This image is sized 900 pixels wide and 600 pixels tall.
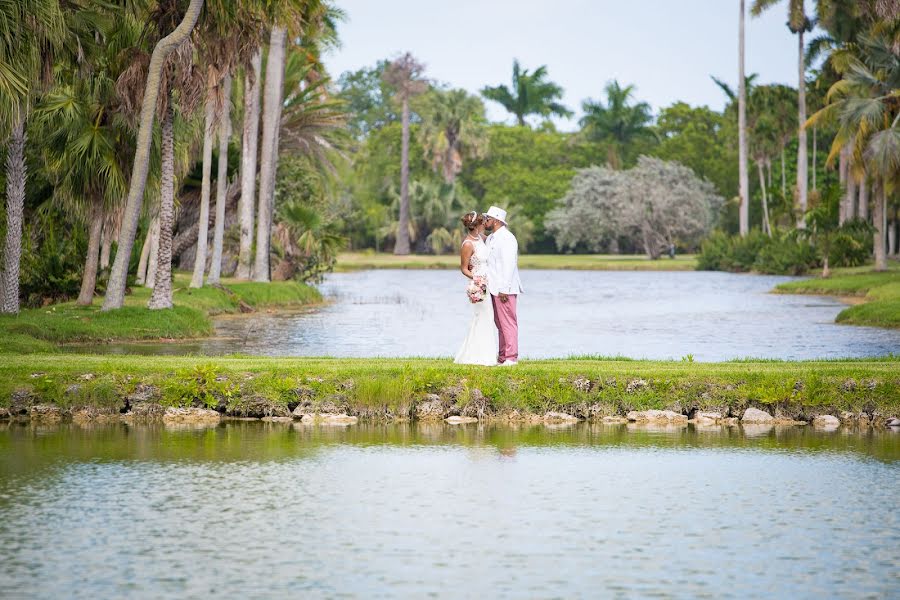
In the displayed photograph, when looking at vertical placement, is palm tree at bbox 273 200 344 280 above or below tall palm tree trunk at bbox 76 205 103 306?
above

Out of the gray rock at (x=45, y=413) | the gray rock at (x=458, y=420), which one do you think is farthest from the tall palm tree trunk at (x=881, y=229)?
the gray rock at (x=45, y=413)

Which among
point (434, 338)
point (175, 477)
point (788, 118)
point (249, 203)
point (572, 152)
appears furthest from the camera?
point (572, 152)

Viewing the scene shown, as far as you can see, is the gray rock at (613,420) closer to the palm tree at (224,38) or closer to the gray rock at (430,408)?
the gray rock at (430,408)

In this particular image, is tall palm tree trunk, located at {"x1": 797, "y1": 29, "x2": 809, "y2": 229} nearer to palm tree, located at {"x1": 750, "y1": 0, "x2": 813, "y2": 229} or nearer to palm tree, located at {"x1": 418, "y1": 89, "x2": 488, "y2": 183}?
palm tree, located at {"x1": 750, "y1": 0, "x2": 813, "y2": 229}

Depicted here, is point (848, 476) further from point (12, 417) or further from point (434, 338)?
point (434, 338)

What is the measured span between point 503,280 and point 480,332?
772 mm

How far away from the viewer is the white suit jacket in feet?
57.2

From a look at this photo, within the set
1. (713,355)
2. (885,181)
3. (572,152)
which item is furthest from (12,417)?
(572,152)

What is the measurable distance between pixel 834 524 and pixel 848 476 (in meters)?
2.20

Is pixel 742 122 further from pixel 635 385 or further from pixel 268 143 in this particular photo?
pixel 635 385

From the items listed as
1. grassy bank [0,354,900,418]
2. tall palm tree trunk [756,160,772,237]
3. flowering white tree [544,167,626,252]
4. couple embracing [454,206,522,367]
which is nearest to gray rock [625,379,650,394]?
grassy bank [0,354,900,418]

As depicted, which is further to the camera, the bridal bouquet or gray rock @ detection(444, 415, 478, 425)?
the bridal bouquet

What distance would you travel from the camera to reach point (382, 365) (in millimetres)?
17188

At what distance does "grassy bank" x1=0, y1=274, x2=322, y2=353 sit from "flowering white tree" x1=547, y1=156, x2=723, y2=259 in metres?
64.6
